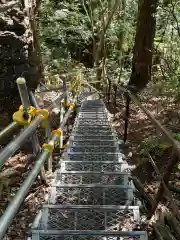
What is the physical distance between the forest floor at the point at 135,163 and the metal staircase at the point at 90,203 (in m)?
0.54

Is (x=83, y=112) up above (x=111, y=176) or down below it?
below

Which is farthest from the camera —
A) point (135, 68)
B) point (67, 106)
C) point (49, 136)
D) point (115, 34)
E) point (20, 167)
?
point (115, 34)

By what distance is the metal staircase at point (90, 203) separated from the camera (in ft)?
8.30

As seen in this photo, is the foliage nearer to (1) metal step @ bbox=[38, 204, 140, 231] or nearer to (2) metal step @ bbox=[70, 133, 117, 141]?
(2) metal step @ bbox=[70, 133, 117, 141]

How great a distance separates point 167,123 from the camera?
273 inches

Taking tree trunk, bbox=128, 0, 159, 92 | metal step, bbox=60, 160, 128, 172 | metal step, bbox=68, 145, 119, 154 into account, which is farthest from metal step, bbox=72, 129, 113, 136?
tree trunk, bbox=128, 0, 159, 92

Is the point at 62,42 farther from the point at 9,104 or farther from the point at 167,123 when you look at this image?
the point at 167,123

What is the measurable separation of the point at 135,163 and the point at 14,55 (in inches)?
157

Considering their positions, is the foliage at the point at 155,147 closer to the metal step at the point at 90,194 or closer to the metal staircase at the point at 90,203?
the metal staircase at the point at 90,203

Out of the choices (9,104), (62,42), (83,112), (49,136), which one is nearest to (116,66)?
(62,42)

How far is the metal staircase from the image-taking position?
253 cm

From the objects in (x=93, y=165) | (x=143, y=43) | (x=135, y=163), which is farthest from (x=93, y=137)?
(x=143, y=43)

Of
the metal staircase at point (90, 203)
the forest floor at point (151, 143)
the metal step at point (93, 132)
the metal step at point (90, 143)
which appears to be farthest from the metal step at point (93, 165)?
the metal step at point (93, 132)

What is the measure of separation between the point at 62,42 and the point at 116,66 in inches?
123
